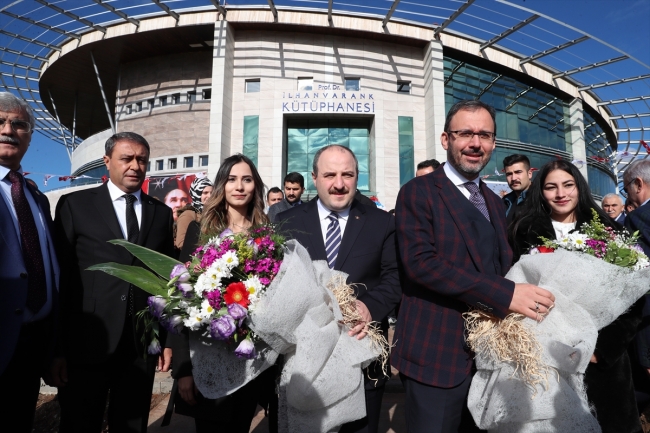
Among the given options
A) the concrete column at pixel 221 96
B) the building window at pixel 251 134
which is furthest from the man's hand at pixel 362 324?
the building window at pixel 251 134

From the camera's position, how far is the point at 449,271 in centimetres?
184

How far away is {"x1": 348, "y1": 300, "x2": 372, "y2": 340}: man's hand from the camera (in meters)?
1.82

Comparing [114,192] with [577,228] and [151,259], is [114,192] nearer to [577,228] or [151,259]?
[151,259]

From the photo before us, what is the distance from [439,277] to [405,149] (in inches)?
737

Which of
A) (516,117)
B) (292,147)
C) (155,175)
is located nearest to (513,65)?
(516,117)

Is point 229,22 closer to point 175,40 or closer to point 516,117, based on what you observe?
point 175,40

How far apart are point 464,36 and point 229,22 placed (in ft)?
37.9

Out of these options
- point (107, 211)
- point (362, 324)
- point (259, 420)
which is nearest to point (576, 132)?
point (259, 420)

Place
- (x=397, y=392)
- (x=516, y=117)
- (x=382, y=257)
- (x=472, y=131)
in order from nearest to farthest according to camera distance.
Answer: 1. (x=472, y=131)
2. (x=382, y=257)
3. (x=397, y=392)
4. (x=516, y=117)

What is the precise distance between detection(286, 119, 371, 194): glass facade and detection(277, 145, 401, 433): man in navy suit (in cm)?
1821

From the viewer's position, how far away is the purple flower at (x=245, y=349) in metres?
1.60

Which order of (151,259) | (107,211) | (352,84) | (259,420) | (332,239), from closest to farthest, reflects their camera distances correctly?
(151,259) → (332,239) → (107,211) → (259,420) → (352,84)

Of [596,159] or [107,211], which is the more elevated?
[596,159]

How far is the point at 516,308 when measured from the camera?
1705mm
